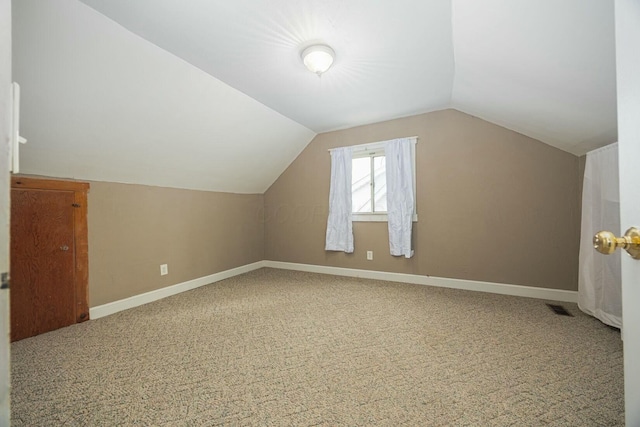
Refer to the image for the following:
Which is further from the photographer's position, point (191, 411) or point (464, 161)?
point (464, 161)

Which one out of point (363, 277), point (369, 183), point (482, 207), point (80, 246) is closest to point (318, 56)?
point (369, 183)

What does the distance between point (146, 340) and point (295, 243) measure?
2.48 metres

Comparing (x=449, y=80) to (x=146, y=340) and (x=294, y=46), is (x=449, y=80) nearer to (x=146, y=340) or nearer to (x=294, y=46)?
(x=294, y=46)

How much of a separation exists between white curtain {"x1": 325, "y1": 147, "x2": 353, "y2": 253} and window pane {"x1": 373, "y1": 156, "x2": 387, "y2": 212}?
1.22ft

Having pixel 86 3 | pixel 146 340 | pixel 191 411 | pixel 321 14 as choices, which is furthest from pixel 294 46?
pixel 146 340

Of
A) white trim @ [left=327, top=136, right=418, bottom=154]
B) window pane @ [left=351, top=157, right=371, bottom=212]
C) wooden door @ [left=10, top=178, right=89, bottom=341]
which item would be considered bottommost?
wooden door @ [left=10, top=178, right=89, bottom=341]

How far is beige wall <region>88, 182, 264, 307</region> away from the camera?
2.40 metres

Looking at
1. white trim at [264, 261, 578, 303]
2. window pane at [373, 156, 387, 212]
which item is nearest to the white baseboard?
white trim at [264, 261, 578, 303]

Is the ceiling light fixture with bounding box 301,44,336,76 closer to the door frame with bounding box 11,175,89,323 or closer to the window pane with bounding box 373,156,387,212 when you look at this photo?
the window pane with bounding box 373,156,387,212

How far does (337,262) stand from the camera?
3.83m

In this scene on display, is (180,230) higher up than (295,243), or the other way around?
(180,230)

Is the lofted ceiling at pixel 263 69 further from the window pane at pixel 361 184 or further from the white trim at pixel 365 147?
the window pane at pixel 361 184

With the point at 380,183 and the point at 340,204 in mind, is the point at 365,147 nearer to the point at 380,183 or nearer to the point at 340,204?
the point at 380,183

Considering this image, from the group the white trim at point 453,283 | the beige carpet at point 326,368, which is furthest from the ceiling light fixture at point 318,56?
the white trim at point 453,283
